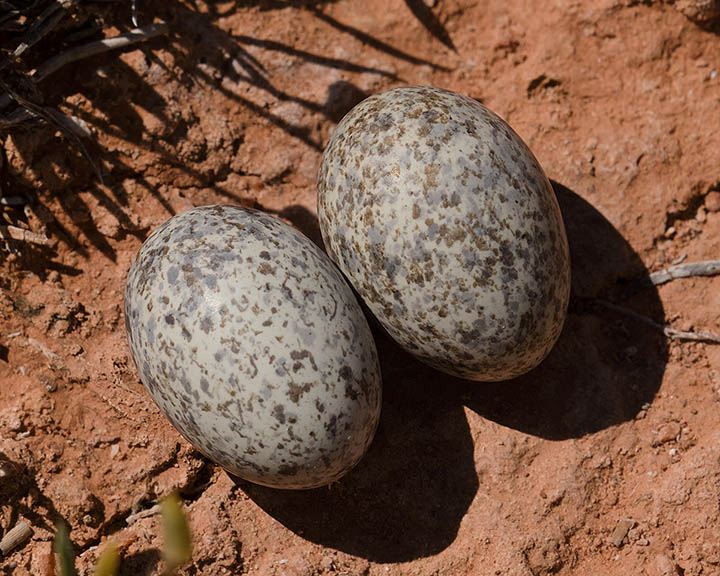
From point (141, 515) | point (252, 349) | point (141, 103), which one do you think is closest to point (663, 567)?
point (252, 349)

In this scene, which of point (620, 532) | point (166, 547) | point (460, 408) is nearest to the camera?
point (166, 547)

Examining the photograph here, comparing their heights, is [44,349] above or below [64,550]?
above

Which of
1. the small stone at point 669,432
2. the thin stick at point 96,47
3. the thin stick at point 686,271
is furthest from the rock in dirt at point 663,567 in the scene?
the thin stick at point 96,47

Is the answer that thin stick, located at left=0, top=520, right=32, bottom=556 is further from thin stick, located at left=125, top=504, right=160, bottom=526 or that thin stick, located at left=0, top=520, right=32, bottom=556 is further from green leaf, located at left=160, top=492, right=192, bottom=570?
green leaf, located at left=160, top=492, right=192, bottom=570

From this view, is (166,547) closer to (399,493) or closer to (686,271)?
(399,493)

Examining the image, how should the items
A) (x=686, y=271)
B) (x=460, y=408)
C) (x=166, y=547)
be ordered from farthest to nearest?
(x=686, y=271)
(x=460, y=408)
(x=166, y=547)

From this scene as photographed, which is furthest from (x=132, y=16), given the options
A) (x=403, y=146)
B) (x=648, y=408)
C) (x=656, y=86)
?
(x=648, y=408)
